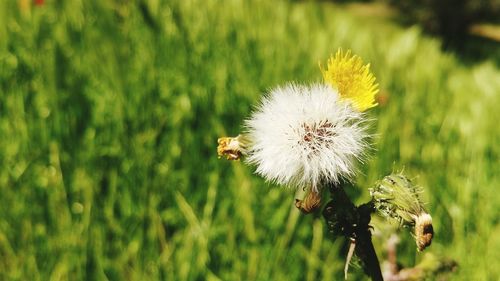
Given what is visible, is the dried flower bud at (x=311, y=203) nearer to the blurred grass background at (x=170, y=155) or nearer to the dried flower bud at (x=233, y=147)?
the dried flower bud at (x=233, y=147)

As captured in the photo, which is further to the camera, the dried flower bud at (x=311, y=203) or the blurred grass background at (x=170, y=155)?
the blurred grass background at (x=170, y=155)

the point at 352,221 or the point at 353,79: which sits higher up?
the point at 353,79

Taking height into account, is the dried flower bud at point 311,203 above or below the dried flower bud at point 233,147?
below

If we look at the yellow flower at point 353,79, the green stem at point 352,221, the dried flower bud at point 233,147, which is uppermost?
the yellow flower at point 353,79

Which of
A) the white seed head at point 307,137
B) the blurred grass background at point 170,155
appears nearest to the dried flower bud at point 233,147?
the white seed head at point 307,137

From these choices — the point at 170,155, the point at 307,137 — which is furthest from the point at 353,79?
the point at 170,155

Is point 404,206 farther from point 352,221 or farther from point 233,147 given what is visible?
point 233,147

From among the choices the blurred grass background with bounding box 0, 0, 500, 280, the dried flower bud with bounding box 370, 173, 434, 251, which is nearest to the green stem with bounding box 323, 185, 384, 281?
the dried flower bud with bounding box 370, 173, 434, 251

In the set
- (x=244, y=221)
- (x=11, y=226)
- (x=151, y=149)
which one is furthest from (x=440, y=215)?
(x=11, y=226)
